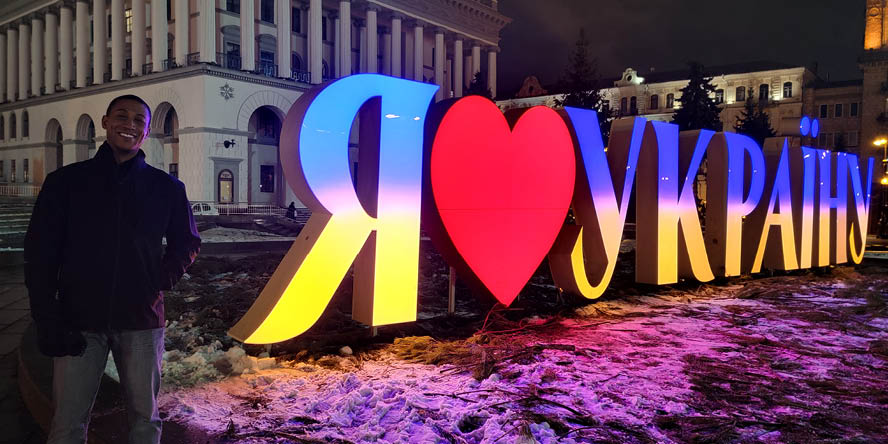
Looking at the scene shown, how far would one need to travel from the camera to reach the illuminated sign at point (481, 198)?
591cm

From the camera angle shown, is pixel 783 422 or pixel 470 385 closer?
pixel 783 422

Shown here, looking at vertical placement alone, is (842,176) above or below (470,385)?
above

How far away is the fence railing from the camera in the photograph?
4506cm

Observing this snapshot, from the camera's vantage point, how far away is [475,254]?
24.1ft

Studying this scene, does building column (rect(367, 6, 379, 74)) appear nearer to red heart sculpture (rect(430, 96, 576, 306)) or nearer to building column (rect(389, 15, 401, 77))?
building column (rect(389, 15, 401, 77))

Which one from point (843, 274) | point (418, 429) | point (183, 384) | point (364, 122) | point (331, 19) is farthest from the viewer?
point (331, 19)

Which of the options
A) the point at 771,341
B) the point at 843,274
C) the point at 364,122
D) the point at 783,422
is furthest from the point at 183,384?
the point at 843,274

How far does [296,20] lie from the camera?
140 feet

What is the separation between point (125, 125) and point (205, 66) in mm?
34371

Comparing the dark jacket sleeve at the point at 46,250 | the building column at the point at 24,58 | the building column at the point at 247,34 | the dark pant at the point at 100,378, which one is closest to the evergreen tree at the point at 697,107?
the building column at the point at 247,34

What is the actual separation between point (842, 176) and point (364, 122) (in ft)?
46.2

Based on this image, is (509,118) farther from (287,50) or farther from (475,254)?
(287,50)

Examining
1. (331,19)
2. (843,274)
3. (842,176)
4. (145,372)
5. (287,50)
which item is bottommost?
(843,274)

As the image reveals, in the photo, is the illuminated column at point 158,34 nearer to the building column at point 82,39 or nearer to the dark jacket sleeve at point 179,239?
the building column at point 82,39
